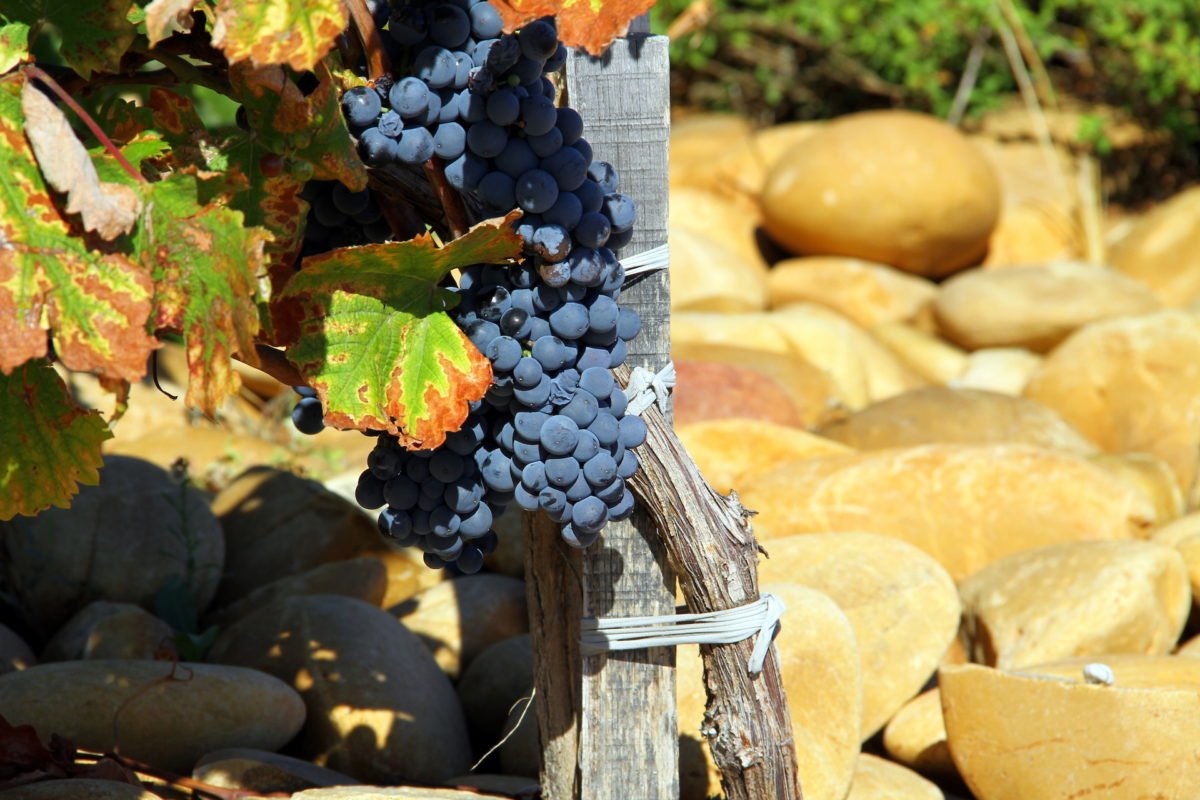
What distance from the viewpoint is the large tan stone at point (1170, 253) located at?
6.89 meters

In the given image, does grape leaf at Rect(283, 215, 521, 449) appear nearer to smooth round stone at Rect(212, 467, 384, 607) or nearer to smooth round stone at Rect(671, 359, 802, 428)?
smooth round stone at Rect(212, 467, 384, 607)

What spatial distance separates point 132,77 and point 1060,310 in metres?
5.33

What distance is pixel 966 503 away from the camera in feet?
12.7

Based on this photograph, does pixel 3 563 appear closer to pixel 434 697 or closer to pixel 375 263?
pixel 434 697

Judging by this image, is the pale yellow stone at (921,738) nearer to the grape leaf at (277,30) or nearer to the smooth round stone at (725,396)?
the smooth round stone at (725,396)

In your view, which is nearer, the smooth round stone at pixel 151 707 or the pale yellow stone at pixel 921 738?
the smooth round stone at pixel 151 707

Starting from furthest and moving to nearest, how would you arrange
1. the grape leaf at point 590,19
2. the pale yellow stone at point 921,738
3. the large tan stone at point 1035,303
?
the large tan stone at point 1035,303 < the pale yellow stone at point 921,738 < the grape leaf at point 590,19

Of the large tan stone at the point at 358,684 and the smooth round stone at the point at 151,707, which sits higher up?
the smooth round stone at the point at 151,707

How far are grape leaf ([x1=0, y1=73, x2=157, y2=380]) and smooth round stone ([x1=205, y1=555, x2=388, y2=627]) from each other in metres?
2.27

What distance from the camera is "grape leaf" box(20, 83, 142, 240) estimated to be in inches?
49.8

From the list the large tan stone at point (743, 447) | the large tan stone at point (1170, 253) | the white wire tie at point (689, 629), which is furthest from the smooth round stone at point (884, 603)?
the large tan stone at point (1170, 253)

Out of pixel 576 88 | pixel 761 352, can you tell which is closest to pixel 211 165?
pixel 576 88

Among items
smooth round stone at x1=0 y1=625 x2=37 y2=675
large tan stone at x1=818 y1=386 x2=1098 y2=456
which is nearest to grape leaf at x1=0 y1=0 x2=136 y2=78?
smooth round stone at x1=0 y1=625 x2=37 y2=675

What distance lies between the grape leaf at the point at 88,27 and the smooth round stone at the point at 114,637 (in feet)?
5.64
